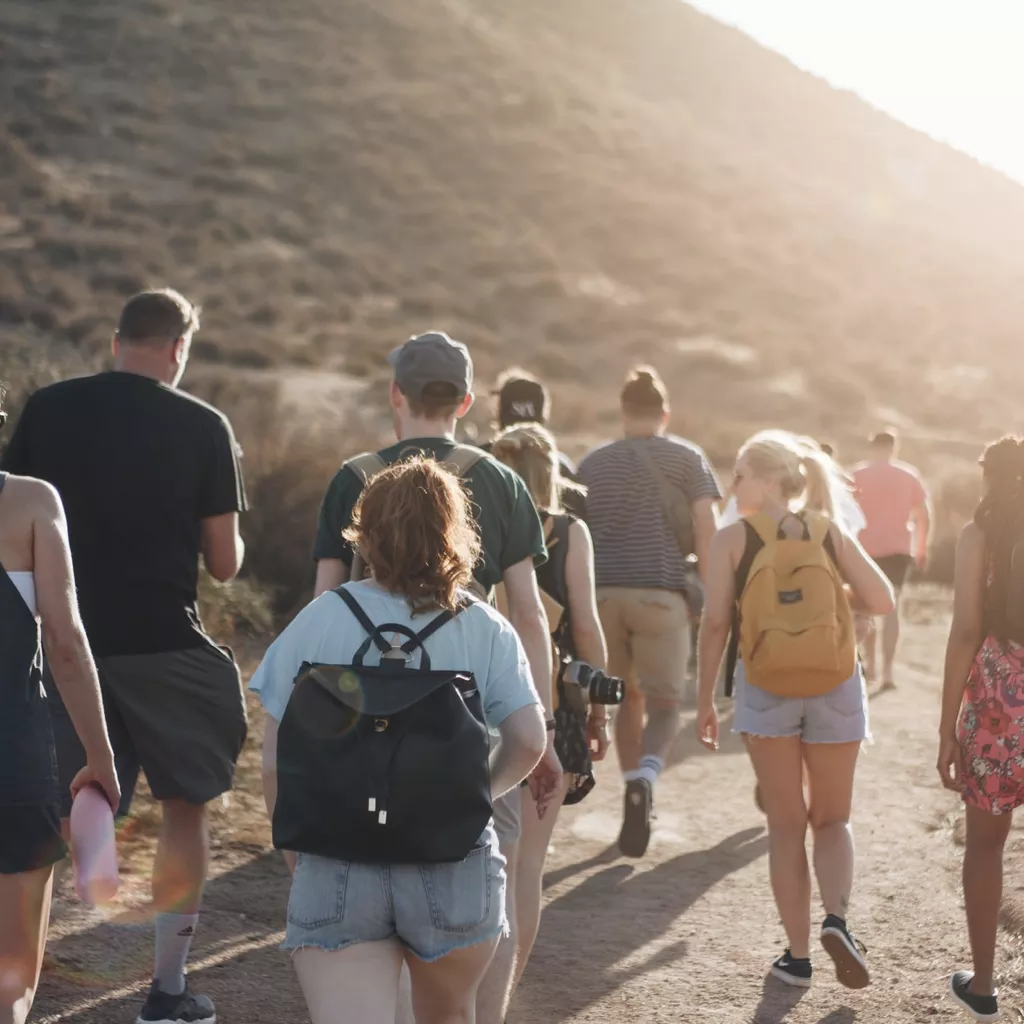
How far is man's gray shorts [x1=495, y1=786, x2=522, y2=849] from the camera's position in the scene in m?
3.95

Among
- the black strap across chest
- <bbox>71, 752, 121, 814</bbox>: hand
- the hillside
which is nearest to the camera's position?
the black strap across chest

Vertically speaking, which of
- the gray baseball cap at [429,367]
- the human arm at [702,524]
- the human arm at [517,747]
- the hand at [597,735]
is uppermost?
the gray baseball cap at [429,367]

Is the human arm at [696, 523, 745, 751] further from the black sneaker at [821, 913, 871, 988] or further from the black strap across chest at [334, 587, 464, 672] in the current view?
the black strap across chest at [334, 587, 464, 672]

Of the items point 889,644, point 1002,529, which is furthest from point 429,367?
point 889,644

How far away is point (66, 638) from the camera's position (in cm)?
317

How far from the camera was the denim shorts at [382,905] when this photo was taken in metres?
2.91

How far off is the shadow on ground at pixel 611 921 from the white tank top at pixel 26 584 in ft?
7.78

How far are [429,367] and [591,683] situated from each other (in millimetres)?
1206

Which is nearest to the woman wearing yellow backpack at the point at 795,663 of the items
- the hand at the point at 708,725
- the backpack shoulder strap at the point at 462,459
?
the hand at the point at 708,725

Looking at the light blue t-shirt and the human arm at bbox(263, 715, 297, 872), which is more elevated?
the light blue t-shirt

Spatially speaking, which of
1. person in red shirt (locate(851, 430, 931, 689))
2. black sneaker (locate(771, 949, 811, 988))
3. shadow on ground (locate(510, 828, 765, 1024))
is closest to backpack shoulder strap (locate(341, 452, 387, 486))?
shadow on ground (locate(510, 828, 765, 1024))

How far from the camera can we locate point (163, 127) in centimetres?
4588

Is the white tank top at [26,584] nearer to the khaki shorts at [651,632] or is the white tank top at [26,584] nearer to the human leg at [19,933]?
the human leg at [19,933]

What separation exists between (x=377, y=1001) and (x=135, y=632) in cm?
177
